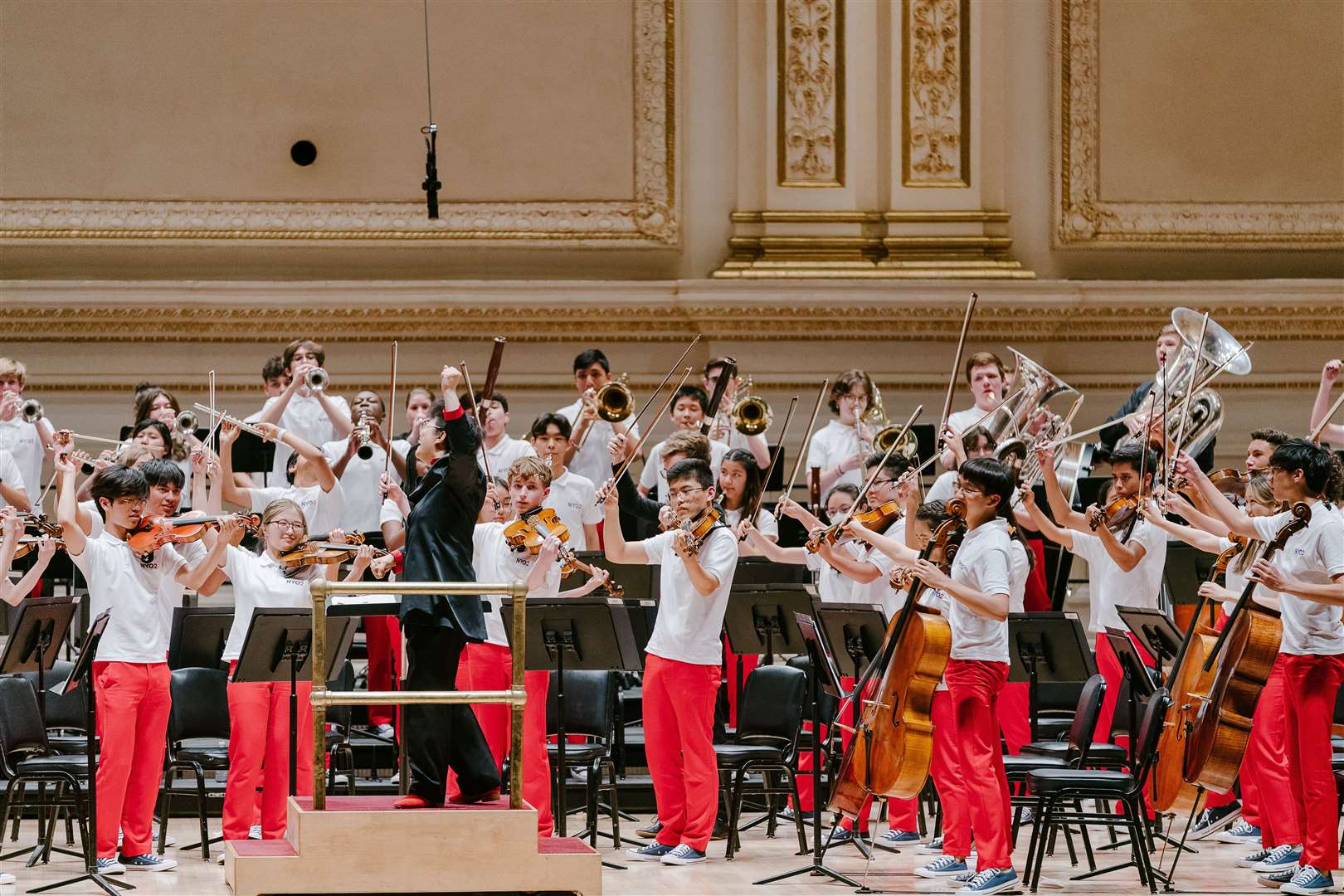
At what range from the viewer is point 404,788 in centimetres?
649

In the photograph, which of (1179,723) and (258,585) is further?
(258,585)

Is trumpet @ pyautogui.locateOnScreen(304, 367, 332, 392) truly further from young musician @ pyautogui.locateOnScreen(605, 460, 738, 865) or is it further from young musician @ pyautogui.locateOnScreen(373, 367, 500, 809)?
young musician @ pyautogui.locateOnScreen(373, 367, 500, 809)

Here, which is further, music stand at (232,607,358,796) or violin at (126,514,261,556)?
violin at (126,514,261,556)

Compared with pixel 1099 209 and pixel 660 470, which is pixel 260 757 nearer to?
pixel 660 470

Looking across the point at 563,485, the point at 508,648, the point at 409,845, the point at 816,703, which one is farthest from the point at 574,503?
the point at 409,845

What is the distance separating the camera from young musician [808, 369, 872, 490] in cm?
938

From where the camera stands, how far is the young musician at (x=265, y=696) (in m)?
6.77

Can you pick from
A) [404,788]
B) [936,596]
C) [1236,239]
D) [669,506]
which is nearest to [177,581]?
[404,788]

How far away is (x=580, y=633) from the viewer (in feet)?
22.1

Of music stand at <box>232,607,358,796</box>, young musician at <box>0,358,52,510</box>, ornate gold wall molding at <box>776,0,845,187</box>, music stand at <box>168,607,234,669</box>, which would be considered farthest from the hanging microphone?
music stand at <box>232,607,358,796</box>

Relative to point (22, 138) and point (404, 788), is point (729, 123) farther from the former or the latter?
point (404, 788)

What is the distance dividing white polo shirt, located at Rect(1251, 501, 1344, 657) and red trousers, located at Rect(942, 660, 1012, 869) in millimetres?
961

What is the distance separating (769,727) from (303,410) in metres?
3.48

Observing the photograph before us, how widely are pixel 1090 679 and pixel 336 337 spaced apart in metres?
5.89
